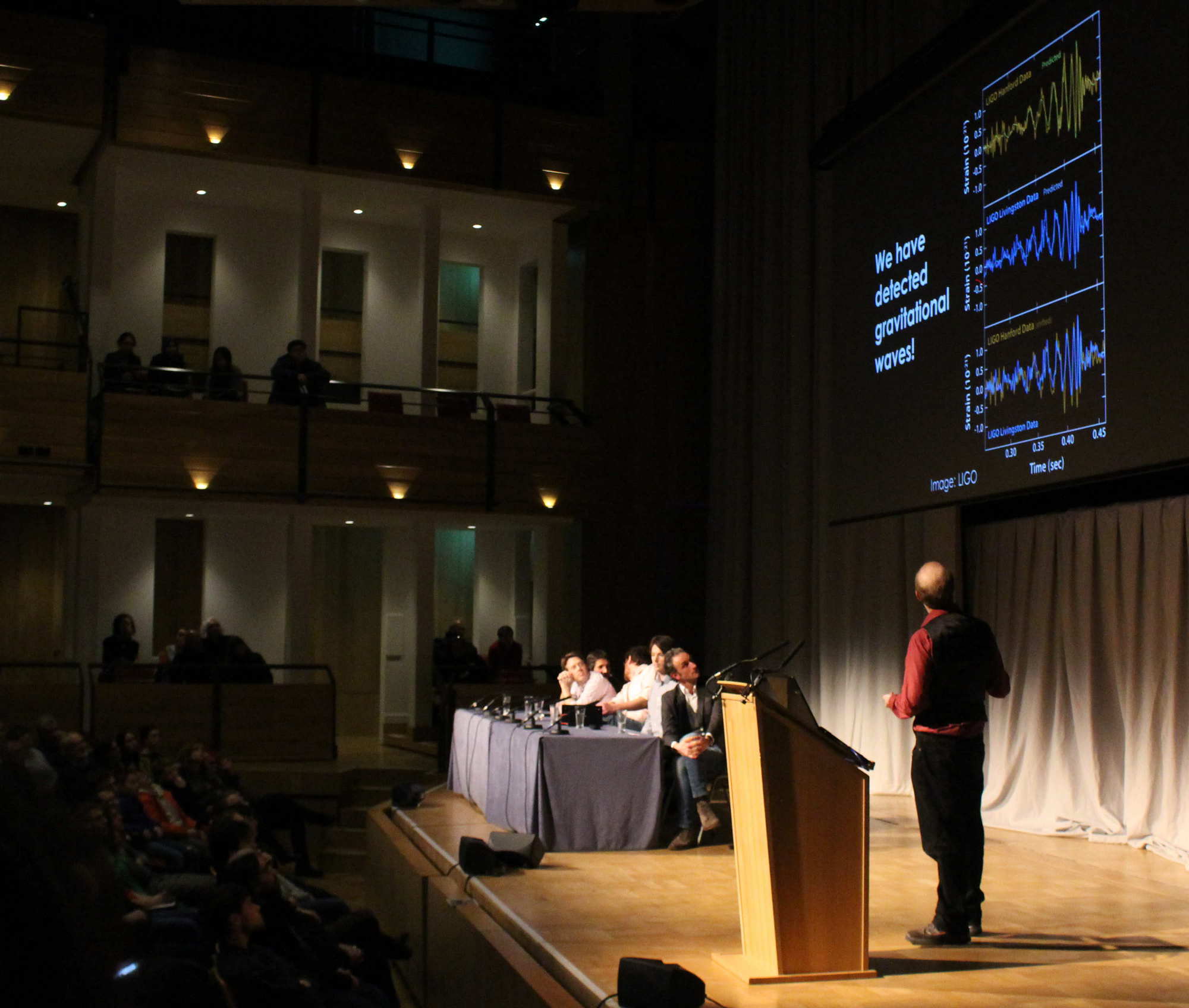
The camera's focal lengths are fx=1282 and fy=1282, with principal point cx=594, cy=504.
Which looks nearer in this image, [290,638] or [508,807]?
[508,807]

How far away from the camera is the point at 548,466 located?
13.2 meters

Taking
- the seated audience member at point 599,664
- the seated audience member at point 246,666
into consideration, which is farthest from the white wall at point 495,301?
the seated audience member at point 599,664

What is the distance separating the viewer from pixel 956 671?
444 cm

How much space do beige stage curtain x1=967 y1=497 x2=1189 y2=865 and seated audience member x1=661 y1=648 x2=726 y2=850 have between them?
2.52 m

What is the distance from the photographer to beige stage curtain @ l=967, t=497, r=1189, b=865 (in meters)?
7.28

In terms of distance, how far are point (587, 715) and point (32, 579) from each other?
8.89 metres

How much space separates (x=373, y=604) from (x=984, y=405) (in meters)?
9.22

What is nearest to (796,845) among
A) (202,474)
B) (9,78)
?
(202,474)

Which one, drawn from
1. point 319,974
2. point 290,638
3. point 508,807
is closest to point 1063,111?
point 508,807

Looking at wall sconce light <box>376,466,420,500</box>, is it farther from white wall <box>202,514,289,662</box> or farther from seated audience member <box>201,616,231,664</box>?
seated audience member <box>201,616,231,664</box>

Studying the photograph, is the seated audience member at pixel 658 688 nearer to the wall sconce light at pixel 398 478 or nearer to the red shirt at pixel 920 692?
the red shirt at pixel 920 692

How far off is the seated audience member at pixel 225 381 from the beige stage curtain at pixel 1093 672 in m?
6.95

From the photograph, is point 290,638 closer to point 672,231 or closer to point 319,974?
point 672,231

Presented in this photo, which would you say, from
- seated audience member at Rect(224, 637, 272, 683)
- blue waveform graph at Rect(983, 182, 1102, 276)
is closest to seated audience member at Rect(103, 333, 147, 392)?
seated audience member at Rect(224, 637, 272, 683)
